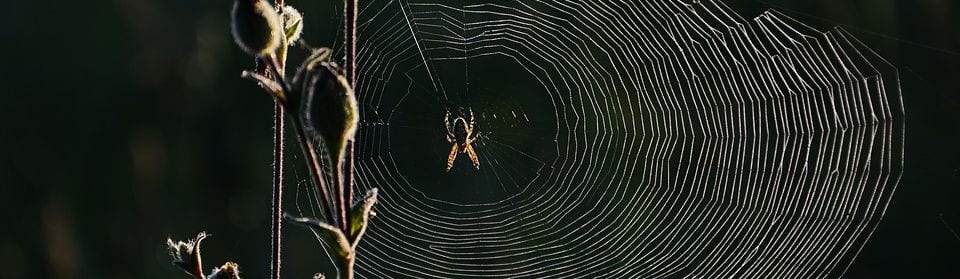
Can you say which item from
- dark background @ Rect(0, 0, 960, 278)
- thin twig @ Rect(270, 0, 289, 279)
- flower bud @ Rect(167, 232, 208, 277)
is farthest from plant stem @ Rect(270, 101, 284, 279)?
dark background @ Rect(0, 0, 960, 278)

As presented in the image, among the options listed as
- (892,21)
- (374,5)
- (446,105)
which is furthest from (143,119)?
(892,21)

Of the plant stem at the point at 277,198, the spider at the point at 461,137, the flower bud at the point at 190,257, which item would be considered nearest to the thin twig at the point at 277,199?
the plant stem at the point at 277,198

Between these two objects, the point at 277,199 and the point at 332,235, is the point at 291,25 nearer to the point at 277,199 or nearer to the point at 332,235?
the point at 277,199

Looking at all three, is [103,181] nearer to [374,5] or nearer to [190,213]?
[190,213]

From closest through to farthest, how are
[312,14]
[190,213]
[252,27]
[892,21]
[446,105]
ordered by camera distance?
1. [252,27]
2. [446,105]
3. [892,21]
4. [312,14]
5. [190,213]

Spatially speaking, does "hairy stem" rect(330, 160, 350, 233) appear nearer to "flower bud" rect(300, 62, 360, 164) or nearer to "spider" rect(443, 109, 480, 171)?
"flower bud" rect(300, 62, 360, 164)

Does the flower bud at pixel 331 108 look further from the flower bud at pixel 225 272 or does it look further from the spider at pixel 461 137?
the spider at pixel 461 137
